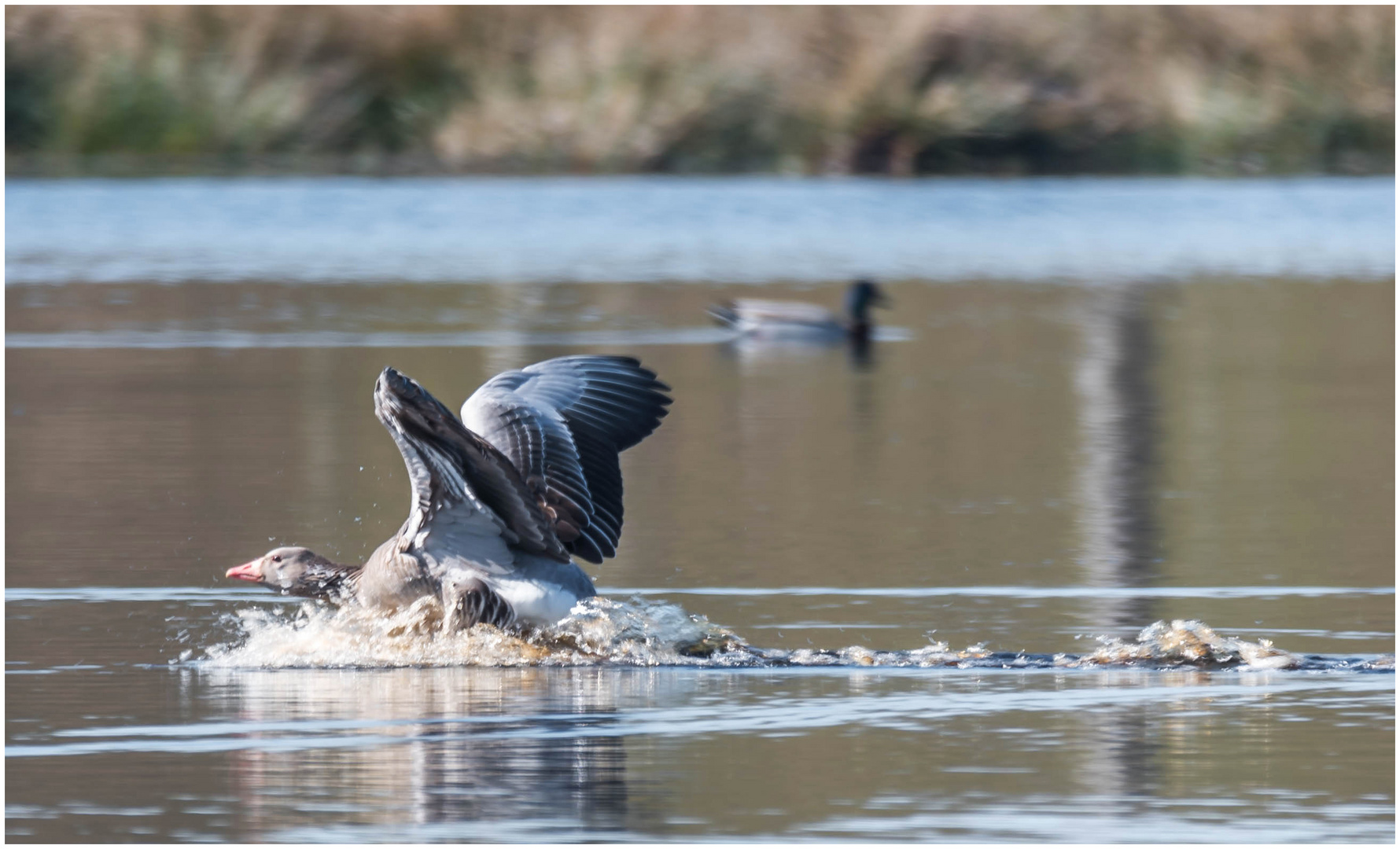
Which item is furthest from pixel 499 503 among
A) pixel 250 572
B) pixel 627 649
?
pixel 250 572

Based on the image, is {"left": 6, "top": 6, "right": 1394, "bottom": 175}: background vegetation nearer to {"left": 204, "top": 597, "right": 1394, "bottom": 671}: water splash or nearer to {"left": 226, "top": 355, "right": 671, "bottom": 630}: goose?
{"left": 226, "top": 355, "right": 671, "bottom": 630}: goose

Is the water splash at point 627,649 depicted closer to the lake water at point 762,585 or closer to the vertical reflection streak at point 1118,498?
the lake water at point 762,585

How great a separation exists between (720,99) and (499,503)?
85.6 ft

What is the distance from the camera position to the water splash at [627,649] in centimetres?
734

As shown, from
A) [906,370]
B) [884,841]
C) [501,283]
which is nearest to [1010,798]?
[884,841]

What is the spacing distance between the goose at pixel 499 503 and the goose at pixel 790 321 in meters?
8.17

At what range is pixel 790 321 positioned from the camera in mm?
17312

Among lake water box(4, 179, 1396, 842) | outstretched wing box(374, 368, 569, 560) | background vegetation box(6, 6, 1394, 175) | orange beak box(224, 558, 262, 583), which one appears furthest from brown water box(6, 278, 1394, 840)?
background vegetation box(6, 6, 1394, 175)

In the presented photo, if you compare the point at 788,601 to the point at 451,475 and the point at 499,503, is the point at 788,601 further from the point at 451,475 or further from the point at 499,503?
the point at 451,475

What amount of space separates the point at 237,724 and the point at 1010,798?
1.97 meters

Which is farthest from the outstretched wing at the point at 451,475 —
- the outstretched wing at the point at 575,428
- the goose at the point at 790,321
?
the goose at the point at 790,321

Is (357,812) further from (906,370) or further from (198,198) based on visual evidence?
(198,198)

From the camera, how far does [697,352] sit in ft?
53.9

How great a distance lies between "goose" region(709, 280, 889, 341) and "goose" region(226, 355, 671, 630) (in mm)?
8172
